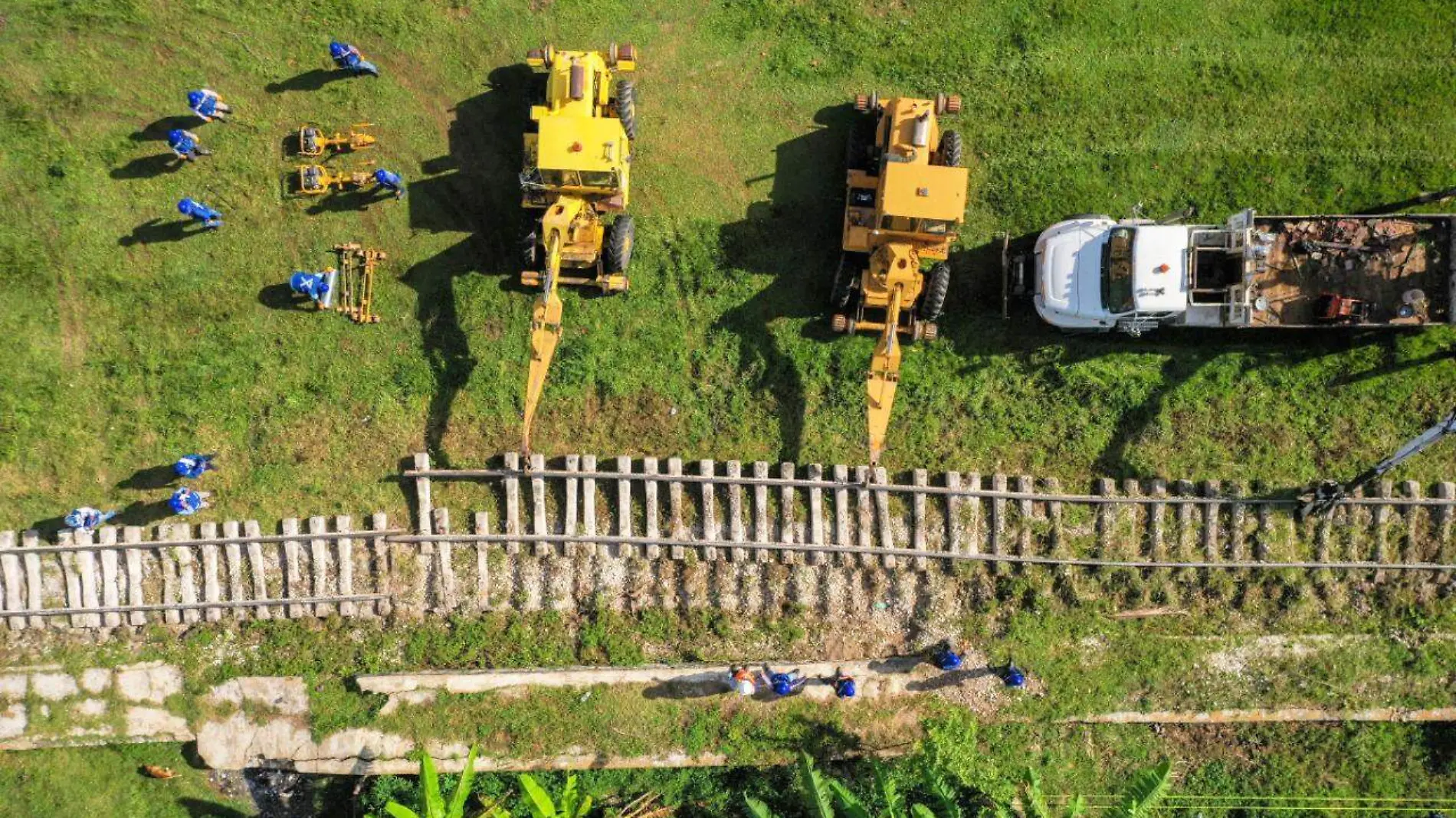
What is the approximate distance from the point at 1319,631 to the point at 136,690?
77.9ft

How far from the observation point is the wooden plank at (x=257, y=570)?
1745 centimetres

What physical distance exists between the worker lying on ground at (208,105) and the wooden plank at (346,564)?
8.44 meters

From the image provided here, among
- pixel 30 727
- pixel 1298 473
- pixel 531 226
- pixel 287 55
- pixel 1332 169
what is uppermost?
pixel 287 55

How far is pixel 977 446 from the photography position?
1778 cm

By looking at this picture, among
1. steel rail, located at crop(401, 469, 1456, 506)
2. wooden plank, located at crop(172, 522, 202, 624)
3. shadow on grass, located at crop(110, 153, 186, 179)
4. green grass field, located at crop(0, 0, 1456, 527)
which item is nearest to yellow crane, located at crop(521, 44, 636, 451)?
green grass field, located at crop(0, 0, 1456, 527)

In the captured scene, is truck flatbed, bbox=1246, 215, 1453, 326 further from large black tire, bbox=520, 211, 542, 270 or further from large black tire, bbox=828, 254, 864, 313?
large black tire, bbox=520, 211, 542, 270

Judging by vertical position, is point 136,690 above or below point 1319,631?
below

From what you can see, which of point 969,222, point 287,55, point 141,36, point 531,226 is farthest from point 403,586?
point 969,222

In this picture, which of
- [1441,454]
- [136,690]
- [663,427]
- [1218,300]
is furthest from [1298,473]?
[136,690]

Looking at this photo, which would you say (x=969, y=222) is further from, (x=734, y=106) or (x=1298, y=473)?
(x=1298, y=473)

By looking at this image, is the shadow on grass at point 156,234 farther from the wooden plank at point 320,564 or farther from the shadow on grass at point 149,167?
the wooden plank at point 320,564

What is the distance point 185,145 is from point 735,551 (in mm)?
13436

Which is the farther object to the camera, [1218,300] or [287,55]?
[287,55]

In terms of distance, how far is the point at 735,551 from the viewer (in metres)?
17.4
